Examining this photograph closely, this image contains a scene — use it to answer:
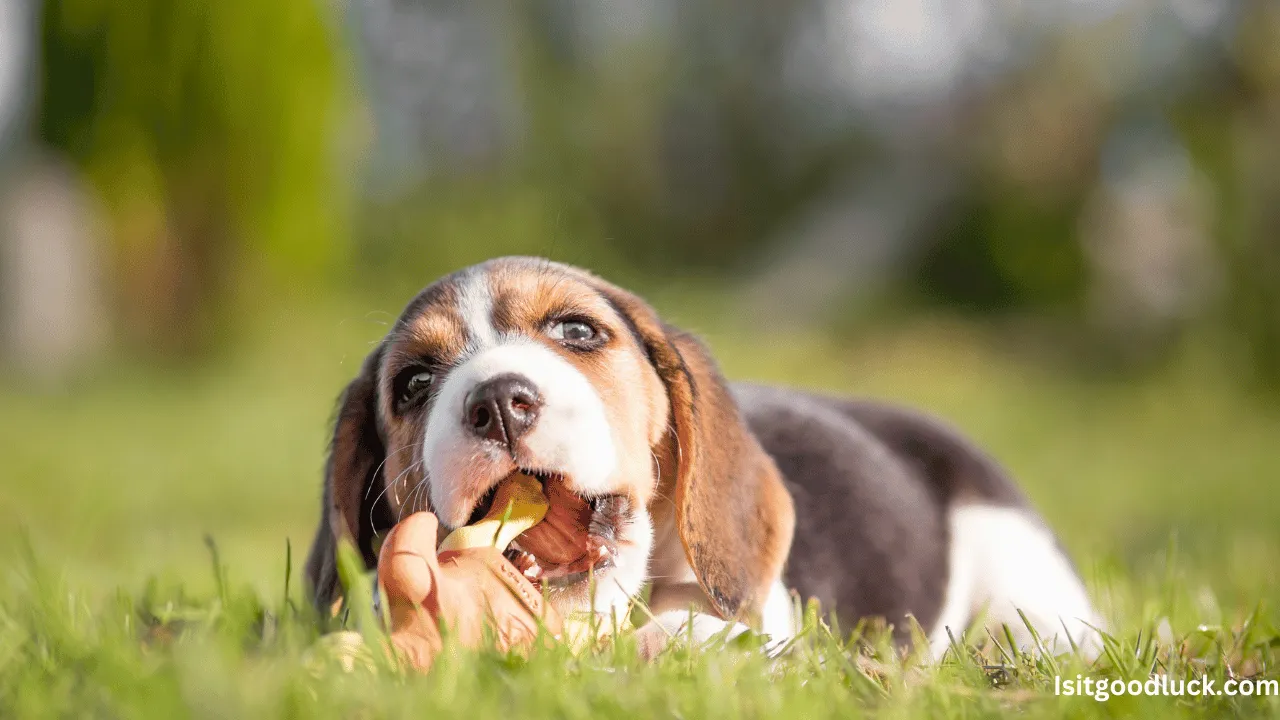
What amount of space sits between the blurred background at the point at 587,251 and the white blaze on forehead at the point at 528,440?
7.20 ft

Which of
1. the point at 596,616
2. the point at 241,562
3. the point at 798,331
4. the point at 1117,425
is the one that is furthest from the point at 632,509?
the point at 798,331

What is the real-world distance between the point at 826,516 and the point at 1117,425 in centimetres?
798

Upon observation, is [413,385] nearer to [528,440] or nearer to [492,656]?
[528,440]

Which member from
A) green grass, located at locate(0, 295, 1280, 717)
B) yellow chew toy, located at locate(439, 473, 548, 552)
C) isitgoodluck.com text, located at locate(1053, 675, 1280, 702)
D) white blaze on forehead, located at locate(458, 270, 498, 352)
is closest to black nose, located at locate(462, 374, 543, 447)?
yellow chew toy, located at locate(439, 473, 548, 552)

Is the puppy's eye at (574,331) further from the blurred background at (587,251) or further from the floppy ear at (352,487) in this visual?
the blurred background at (587,251)

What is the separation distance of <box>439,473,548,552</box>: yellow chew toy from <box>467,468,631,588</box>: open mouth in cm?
5

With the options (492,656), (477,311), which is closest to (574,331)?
(477,311)

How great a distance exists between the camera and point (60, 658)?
8.42 feet

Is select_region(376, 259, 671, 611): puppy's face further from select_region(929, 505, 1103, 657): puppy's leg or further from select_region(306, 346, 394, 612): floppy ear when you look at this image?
select_region(929, 505, 1103, 657): puppy's leg

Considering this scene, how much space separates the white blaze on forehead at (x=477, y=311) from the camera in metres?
3.10

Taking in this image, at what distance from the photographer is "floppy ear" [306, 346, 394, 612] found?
316cm

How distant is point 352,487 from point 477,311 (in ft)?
2.00

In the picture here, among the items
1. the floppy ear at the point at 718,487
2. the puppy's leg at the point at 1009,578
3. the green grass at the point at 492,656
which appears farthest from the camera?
the puppy's leg at the point at 1009,578

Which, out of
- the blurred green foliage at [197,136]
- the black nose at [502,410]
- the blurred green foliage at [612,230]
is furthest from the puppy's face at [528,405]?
the blurred green foliage at [197,136]
